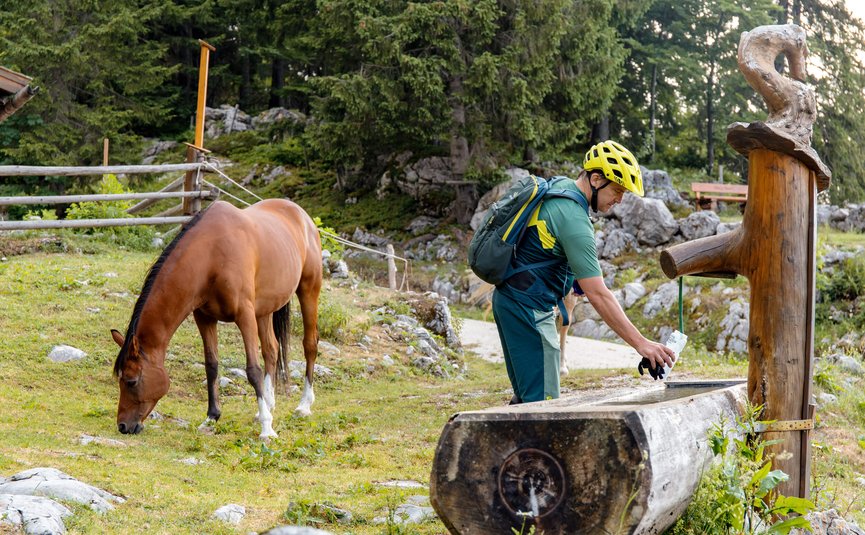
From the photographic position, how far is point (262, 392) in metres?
7.10

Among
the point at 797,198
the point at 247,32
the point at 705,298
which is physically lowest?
the point at 705,298

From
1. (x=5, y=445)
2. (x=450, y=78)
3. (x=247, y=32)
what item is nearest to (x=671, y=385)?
(x=5, y=445)

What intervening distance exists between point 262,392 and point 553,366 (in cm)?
330

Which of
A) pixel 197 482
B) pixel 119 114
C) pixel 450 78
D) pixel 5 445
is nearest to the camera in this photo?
pixel 197 482

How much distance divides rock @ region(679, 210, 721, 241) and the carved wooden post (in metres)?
16.0

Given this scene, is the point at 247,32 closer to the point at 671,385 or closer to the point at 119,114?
the point at 119,114

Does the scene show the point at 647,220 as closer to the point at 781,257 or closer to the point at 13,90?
the point at 13,90

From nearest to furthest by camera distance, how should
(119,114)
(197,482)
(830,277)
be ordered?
(197,482)
(830,277)
(119,114)

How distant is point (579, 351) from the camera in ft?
45.1

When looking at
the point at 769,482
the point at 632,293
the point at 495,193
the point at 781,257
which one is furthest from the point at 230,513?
the point at 495,193

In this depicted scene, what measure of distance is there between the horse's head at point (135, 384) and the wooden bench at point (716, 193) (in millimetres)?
18648

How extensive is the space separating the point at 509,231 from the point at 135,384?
3.50 meters

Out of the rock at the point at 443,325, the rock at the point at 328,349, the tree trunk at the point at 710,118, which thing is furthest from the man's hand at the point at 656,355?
the tree trunk at the point at 710,118

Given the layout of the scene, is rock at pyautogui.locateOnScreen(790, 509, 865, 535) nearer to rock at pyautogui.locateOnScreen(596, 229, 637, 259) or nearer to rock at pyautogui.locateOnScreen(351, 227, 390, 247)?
rock at pyautogui.locateOnScreen(596, 229, 637, 259)
